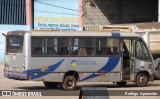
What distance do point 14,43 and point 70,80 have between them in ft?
8.84

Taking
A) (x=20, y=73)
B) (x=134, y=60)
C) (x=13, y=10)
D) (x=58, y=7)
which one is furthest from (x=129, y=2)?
(x=20, y=73)

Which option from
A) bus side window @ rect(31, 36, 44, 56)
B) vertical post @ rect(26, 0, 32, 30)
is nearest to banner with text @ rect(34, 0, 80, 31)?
vertical post @ rect(26, 0, 32, 30)

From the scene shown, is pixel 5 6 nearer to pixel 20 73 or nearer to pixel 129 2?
pixel 129 2

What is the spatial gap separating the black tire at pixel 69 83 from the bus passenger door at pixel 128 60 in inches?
86.1

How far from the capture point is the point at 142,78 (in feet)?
71.8

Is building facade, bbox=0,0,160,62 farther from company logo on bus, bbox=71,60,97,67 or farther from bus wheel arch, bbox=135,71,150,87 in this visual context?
company logo on bus, bbox=71,60,97,67

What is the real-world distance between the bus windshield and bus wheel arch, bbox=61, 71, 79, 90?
213 centimetres

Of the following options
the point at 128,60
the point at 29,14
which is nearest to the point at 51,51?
the point at 128,60

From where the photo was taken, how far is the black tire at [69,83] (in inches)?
797

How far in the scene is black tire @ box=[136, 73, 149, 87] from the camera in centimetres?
2172

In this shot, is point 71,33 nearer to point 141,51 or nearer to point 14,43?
point 14,43

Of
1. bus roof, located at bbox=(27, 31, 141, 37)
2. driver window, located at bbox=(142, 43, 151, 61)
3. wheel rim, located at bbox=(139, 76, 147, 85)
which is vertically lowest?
wheel rim, located at bbox=(139, 76, 147, 85)

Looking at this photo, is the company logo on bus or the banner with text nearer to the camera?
the company logo on bus

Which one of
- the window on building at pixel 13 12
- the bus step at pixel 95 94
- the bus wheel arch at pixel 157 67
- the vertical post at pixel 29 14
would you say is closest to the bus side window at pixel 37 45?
the bus wheel arch at pixel 157 67
